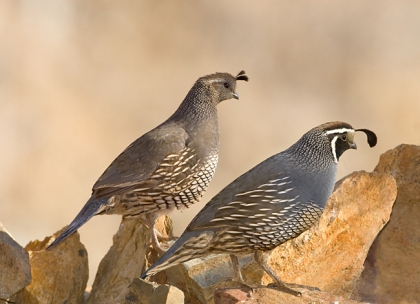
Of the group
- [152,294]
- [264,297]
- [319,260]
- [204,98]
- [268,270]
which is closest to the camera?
[152,294]

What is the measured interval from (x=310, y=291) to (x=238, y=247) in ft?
1.46

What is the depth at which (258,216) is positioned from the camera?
4234mm

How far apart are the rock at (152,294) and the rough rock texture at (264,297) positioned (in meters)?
0.28

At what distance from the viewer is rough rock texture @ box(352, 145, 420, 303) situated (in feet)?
16.2

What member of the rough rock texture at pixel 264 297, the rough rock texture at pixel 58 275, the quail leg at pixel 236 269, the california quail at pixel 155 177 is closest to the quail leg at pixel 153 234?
the california quail at pixel 155 177

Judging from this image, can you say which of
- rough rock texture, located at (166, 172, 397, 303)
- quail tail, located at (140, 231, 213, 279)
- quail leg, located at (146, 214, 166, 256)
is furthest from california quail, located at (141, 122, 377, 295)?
quail leg, located at (146, 214, 166, 256)

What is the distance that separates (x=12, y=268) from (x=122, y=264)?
2.25 ft

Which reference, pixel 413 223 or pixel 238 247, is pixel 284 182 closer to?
pixel 238 247

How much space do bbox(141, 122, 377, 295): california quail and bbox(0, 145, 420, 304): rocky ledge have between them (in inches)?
9.4

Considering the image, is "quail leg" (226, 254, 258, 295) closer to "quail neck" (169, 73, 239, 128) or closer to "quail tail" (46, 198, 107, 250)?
"quail tail" (46, 198, 107, 250)

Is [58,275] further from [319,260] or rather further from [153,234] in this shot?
[319,260]

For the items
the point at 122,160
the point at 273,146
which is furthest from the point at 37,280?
the point at 273,146

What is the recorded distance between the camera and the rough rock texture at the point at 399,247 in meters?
4.95

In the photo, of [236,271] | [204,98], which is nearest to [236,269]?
[236,271]
